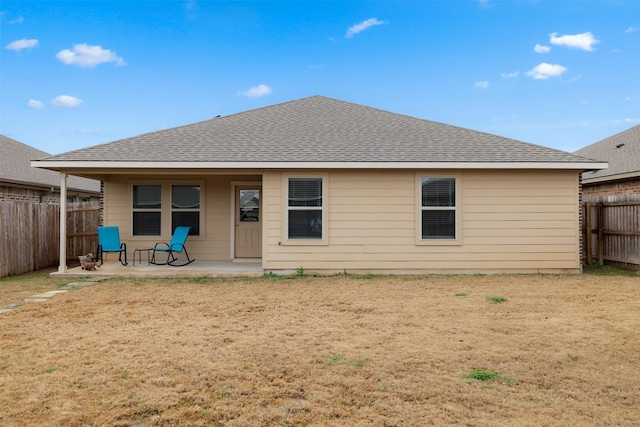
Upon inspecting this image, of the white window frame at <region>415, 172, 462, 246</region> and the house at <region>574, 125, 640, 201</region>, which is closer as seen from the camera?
the white window frame at <region>415, 172, 462, 246</region>

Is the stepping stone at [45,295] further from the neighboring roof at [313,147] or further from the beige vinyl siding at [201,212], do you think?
the beige vinyl siding at [201,212]

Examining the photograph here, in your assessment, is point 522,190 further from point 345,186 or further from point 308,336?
point 308,336

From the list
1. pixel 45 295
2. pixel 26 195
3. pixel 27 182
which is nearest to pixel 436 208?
pixel 45 295

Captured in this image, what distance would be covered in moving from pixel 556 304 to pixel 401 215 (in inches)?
151

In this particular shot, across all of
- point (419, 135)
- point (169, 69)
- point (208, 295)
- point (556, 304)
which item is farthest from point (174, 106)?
point (556, 304)

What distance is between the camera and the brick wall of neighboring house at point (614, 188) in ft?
42.8

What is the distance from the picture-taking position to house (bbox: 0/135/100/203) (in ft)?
46.5

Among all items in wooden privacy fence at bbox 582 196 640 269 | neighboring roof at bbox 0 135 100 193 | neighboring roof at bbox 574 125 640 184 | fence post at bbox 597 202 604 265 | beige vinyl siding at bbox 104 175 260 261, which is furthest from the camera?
neighboring roof at bbox 0 135 100 193

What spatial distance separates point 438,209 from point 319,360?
652cm

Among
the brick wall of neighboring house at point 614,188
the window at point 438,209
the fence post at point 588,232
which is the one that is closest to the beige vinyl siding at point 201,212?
the window at point 438,209

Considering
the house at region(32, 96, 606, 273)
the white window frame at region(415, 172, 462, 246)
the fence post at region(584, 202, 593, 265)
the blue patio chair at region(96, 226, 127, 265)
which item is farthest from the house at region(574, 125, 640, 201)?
the blue patio chair at region(96, 226, 127, 265)

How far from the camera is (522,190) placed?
384 inches

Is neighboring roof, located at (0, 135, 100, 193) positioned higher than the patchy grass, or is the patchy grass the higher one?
neighboring roof, located at (0, 135, 100, 193)

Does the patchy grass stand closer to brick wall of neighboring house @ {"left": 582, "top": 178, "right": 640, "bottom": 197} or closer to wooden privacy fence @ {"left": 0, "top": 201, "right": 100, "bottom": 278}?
brick wall of neighboring house @ {"left": 582, "top": 178, "right": 640, "bottom": 197}
